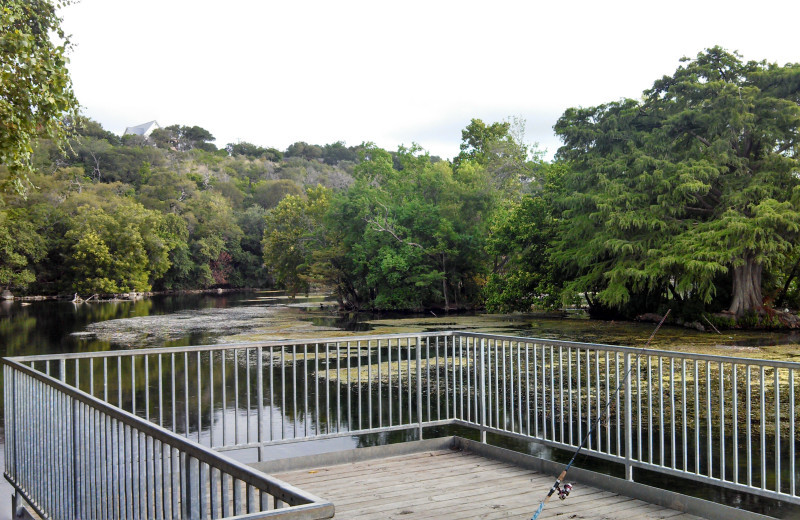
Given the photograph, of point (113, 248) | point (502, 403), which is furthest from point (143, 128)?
point (502, 403)

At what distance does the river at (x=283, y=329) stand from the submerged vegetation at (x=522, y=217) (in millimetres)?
1748

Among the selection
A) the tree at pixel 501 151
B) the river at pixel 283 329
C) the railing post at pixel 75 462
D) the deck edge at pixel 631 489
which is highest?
the tree at pixel 501 151

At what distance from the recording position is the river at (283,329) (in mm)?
19391

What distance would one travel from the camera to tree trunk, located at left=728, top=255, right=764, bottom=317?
24.2 metres

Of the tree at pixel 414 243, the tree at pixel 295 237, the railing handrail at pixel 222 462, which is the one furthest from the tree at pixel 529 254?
the railing handrail at pixel 222 462

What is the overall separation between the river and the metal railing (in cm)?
305

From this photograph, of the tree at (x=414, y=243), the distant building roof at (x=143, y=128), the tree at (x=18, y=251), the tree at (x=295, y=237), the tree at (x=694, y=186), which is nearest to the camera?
the tree at (x=694, y=186)

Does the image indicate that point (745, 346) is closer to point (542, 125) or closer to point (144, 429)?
point (144, 429)

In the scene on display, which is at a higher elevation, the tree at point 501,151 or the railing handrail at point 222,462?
the tree at point 501,151

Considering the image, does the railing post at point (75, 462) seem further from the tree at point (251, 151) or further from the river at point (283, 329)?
the tree at point (251, 151)

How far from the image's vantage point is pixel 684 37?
28203 millimetres

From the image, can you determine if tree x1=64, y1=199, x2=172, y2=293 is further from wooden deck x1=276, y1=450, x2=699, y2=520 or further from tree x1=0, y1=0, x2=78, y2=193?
wooden deck x1=276, y1=450, x2=699, y2=520

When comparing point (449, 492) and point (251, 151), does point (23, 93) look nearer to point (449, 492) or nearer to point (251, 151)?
point (449, 492)

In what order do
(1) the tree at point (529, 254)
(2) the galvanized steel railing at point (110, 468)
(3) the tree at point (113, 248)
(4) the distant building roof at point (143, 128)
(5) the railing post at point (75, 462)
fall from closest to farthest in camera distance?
(2) the galvanized steel railing at point (110, 468)
(5) the railing post at point (75, 462)
(1) the tree at point (529, 254)
(3) the tree at point (113, 248)
(4) the distant building roof at point (143, 128)
